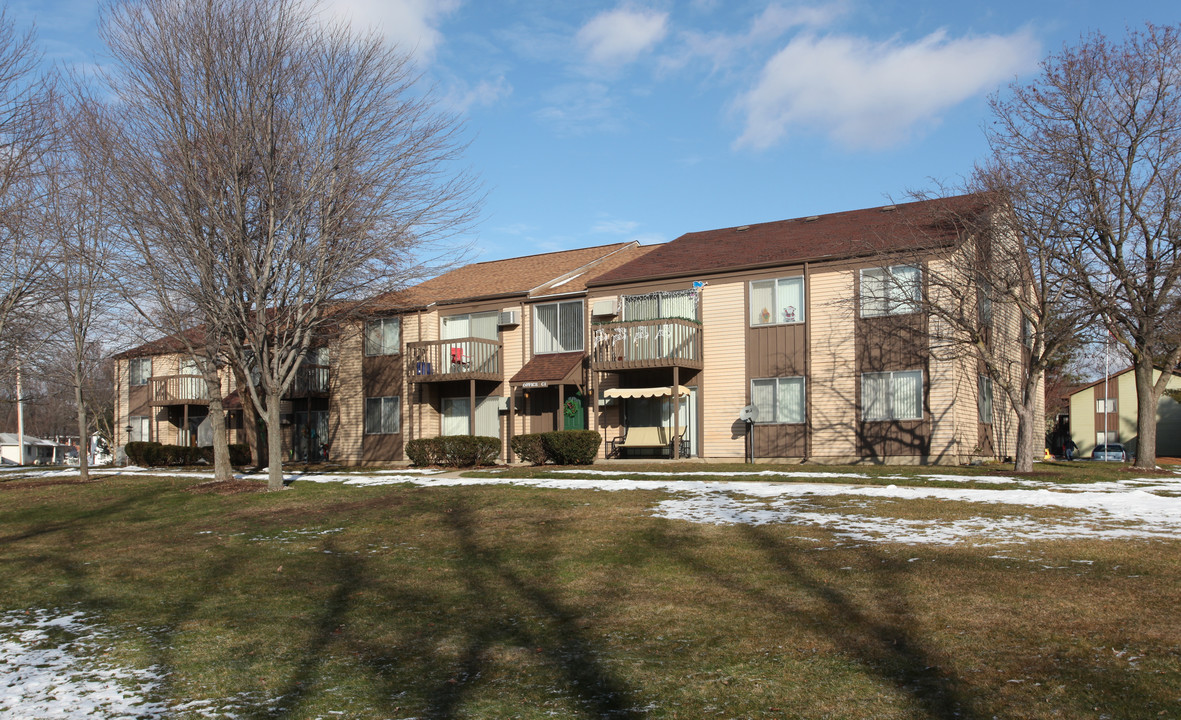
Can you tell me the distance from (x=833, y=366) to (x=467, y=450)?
10239mm

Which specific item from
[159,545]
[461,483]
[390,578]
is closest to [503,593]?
[390,578]

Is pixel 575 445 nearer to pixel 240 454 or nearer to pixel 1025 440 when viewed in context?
pixel 1025 440

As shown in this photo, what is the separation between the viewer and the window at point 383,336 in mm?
30375

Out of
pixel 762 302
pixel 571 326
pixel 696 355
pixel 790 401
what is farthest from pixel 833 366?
pixel 571 326

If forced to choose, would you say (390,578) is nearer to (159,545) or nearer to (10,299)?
Answer: (159,545)

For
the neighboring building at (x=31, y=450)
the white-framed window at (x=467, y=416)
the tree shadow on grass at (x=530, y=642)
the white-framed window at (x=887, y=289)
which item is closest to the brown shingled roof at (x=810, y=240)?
the white-framed window at (x=887, y=289)

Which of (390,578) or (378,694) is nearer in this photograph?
(378,694)

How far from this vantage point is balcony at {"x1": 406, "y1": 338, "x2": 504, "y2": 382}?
1083 inches

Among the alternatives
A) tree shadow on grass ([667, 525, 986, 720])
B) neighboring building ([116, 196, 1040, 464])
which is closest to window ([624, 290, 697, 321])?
neighboring building ([116, 196, 1040, 464])

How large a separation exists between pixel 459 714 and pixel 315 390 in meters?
27.4

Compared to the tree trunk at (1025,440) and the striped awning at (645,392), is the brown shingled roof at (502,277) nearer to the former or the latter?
the striped awning at (645,392)

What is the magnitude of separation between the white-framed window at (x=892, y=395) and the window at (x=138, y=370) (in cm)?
3008

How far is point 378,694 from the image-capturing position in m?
6.33

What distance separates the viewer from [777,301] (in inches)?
950
